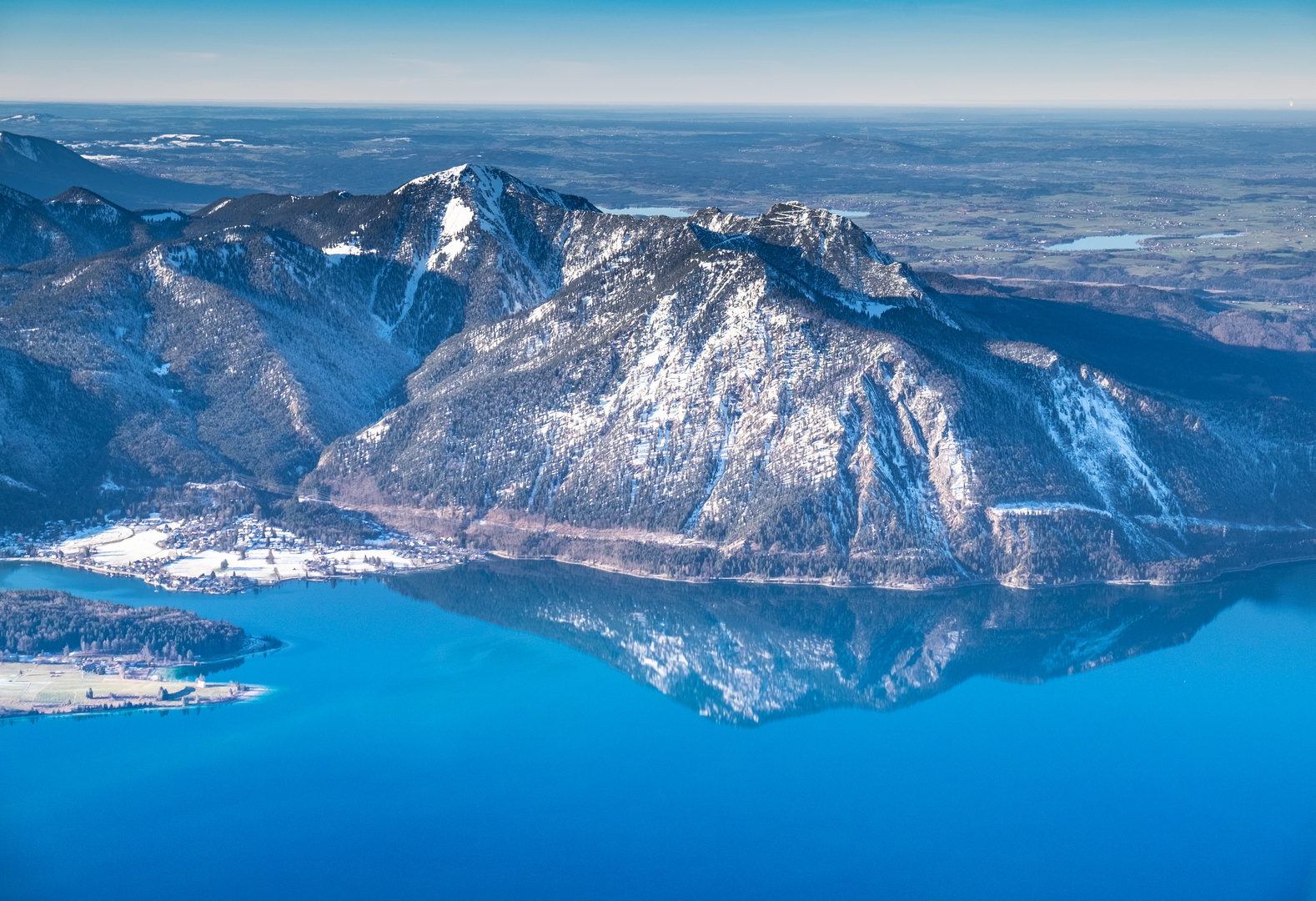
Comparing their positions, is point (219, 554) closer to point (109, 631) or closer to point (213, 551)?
point (213, 551)

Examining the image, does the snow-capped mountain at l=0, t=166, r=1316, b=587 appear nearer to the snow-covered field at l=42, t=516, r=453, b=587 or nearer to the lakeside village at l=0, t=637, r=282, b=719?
the snow-covered field at l=42, t=516, r=453, b=587

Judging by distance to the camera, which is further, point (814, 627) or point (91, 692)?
point (814, 627)

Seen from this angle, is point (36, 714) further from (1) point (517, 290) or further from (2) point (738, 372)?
(1) point (517, 290)

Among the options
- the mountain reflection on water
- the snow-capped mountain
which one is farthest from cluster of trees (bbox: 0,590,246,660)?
the snow-capped mountain

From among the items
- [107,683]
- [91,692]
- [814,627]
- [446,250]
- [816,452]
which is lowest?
[814,627]

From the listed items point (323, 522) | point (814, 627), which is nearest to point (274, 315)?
point (323, 522)

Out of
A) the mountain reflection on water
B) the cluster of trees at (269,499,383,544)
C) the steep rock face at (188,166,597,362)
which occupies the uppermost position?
the steep rock face at (188,166,597,362)

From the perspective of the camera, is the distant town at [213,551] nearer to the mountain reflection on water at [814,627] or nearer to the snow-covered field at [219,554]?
the snow-covered field at [219,554]
